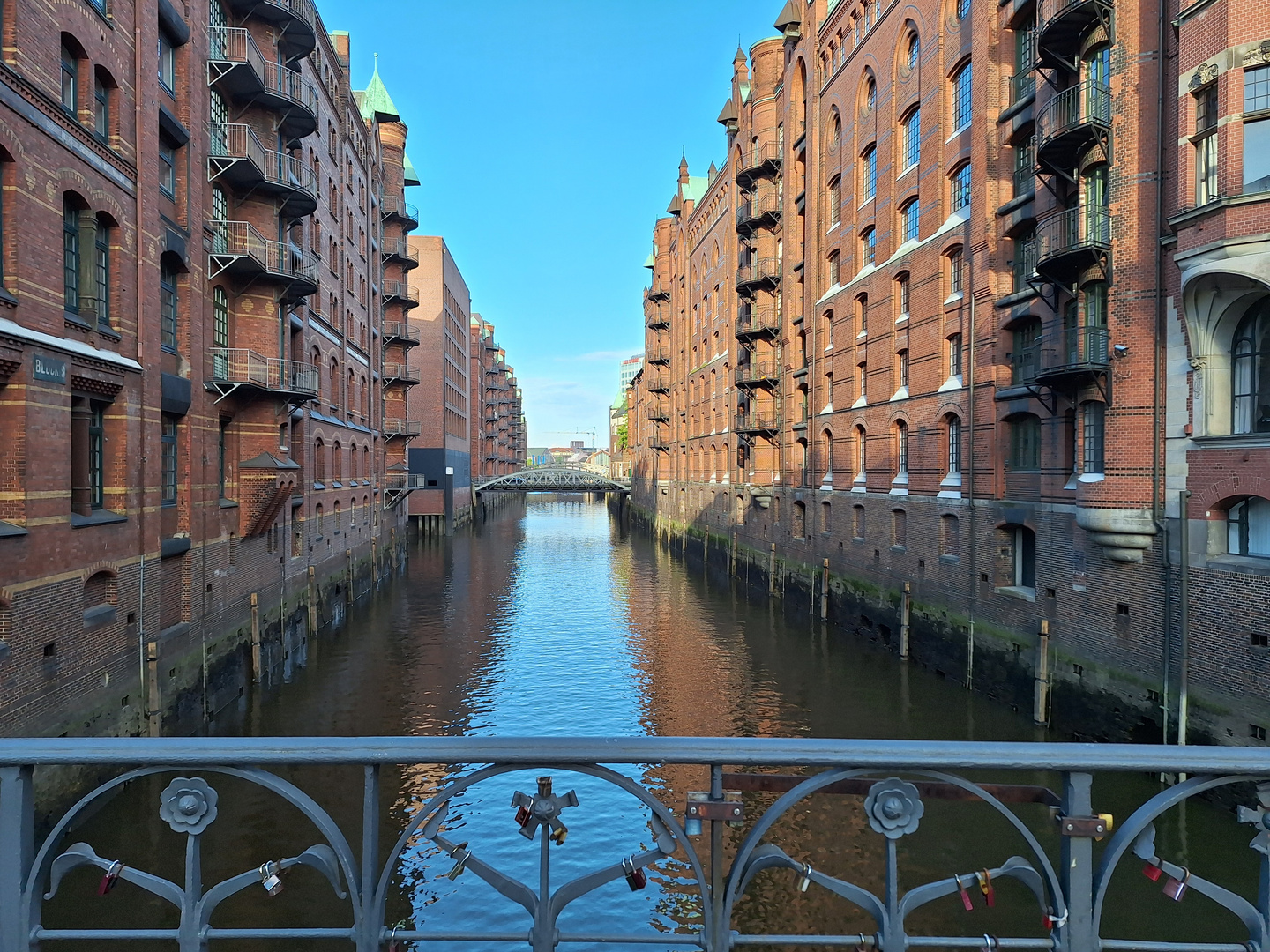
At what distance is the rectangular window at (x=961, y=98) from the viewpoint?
20125 mm

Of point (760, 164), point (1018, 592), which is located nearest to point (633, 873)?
point (1018, 592)

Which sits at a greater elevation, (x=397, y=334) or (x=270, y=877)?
(x=397, y=334)

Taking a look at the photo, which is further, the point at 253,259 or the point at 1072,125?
the point at 253,259

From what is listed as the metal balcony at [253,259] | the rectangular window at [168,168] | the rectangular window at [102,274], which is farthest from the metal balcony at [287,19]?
the rectangular window at [102,274]

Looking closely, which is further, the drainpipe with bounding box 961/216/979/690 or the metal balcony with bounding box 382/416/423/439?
the metal balcony with bounding box 382/416/423/439

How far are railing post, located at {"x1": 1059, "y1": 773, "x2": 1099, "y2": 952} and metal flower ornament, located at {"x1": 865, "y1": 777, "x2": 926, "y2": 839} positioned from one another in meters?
0.37

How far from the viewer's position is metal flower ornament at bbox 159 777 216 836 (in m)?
2.09

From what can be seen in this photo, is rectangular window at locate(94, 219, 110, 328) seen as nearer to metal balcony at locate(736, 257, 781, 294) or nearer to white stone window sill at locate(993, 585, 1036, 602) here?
white stone window sill at locate(993, 585, 1036, 602)

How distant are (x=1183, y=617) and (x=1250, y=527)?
5.20ft

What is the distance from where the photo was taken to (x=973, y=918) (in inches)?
355

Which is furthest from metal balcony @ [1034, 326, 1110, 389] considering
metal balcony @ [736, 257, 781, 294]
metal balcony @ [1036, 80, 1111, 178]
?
metal balcony @ [736, 257, 781, 294]

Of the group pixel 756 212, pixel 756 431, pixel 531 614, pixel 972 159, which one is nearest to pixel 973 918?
pixel 972 159

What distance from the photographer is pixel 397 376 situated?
1693 inches

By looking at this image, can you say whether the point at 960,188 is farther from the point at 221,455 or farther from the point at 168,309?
the point at 221,455
